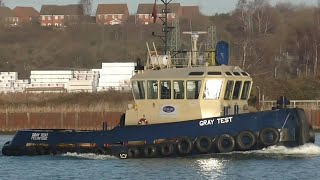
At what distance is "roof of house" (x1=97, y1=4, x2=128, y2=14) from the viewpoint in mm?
112625

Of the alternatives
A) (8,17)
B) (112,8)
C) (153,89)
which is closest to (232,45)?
(8,17)

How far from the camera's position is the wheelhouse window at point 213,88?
37.2 meters

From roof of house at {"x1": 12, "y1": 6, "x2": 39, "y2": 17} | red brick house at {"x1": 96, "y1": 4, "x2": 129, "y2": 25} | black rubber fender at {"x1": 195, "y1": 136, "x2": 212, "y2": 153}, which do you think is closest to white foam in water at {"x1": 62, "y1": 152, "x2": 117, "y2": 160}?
black rubber fender at {"x1": 195, "y1": 136, "x2": 212, "y2": 153}

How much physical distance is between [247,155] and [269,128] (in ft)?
4.92

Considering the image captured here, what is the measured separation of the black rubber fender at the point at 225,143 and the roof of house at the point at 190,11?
45717 mm

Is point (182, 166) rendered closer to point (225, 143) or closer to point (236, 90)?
point (225, 143)

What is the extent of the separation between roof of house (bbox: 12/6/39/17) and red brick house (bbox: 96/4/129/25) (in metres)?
7.73

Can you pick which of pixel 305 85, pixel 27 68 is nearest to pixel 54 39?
pixel 27 68

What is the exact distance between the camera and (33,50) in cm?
8262

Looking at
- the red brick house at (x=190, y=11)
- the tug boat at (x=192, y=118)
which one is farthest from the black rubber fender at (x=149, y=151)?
the red brick house at (x=190, y=11)

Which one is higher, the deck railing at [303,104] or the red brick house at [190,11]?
the red brick house at [190,11]

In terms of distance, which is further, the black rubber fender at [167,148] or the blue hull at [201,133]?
the black rubber fender at [167,148]

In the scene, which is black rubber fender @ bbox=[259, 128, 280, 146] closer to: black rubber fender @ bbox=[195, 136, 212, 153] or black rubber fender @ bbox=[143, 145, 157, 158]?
black rubber fender @ bbox=[195, 136, 212, 153]

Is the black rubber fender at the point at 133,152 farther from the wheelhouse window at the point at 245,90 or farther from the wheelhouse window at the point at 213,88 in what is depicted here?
the wheelhouse window at the point at 245,90
